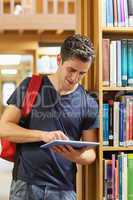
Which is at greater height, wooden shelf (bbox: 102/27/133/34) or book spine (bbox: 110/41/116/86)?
wooden shelf (bbox: 102/27/133/34)

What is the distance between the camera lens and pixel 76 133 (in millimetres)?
1845

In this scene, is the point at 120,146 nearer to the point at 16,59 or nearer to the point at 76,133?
the point at 76,133

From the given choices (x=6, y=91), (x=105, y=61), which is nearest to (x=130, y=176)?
(x=105, y=61)

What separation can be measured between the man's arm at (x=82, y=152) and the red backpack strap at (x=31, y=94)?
0.23 m

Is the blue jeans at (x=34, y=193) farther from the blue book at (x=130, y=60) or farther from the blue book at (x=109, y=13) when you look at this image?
the blue book at (x=109, y=13)

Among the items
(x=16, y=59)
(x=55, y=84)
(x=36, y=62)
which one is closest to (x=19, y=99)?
(x=55, y=84)

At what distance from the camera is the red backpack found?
1.78 metres

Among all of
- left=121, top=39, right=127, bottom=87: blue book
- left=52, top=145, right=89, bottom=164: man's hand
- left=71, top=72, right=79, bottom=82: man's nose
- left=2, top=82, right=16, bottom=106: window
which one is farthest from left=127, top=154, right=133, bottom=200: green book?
left=2, top=82, right=16, bottom=106: window

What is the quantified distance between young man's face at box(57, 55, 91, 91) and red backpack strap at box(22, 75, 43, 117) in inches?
4.8

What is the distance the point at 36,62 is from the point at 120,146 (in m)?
4.52

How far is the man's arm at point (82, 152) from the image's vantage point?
1.71m

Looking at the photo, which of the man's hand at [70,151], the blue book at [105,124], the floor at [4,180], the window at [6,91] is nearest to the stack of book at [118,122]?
the blue book at [105,124]

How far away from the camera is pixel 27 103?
1783mm

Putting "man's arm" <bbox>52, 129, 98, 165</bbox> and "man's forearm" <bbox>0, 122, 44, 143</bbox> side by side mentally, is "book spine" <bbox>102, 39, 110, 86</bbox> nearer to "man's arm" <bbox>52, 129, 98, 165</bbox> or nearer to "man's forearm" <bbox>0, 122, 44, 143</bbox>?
"man's arm" <bbox>52, 129, 98, 165</bbox>
